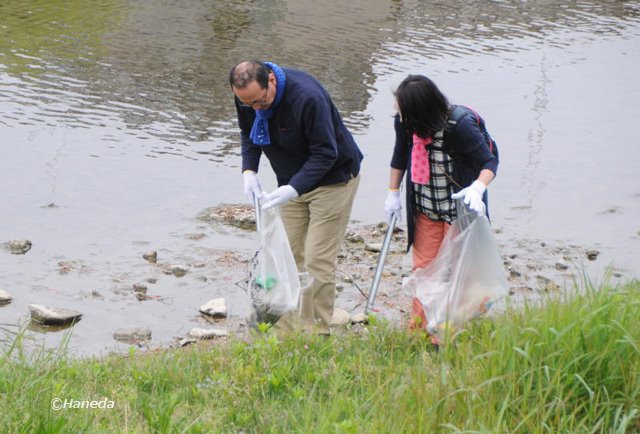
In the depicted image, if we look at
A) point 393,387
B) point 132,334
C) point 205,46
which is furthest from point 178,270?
point 205,46

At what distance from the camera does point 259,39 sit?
16266 mm

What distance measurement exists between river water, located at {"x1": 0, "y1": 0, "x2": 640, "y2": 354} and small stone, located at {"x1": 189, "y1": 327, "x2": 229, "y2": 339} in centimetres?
18

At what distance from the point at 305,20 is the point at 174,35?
9.95 ft

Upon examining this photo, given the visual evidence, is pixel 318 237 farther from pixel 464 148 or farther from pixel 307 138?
pixel 464 148

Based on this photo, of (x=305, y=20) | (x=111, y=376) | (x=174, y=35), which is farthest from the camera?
(x=305, y=20)

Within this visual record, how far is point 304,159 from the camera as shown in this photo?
218 inches

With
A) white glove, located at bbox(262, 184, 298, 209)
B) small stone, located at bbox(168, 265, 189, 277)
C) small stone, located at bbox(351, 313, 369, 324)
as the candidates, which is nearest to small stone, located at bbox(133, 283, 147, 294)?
small stone, located at bbox(168, 265, 189, 277)

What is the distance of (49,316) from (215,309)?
3.61 feet

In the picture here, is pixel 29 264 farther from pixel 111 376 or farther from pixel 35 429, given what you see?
pixel 35 429

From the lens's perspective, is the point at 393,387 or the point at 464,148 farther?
the point at 464,148

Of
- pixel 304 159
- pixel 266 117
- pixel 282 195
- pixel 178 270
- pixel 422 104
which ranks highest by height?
pixel 422 104

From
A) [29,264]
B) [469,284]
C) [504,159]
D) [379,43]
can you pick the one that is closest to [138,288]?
[29,264]

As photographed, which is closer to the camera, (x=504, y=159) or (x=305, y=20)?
(x=504, y=159)

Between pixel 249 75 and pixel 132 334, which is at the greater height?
pixel 249 75
